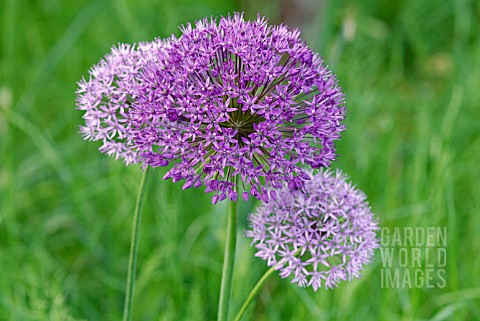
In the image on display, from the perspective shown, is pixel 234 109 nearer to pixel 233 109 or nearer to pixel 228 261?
pixel 233 109

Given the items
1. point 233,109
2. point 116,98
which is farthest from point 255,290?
point 116,98

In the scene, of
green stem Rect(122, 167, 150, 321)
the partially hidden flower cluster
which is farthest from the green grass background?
the partially hidden flower cluster

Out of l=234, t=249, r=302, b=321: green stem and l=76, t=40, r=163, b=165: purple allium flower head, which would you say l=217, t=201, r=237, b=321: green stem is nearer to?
l=234, t=249, r=302, b=321: green stem

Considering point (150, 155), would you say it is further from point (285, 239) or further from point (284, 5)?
point (284, 5)

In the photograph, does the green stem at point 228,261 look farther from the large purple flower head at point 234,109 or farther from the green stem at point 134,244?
the green stem at point 134,244

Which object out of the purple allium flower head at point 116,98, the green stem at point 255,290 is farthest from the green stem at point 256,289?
the purple allium flower head at point 116,98

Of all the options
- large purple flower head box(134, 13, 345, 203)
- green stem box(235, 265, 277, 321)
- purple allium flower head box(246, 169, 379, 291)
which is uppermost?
large purple flower head box(134, 13, 345, 203)
